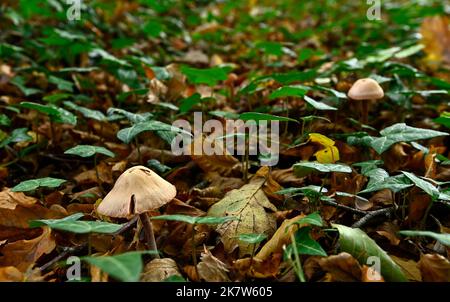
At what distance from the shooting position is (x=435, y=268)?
1397 millimetres

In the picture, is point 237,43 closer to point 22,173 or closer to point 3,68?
point 3,68

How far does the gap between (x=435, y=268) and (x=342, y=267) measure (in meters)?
0.29

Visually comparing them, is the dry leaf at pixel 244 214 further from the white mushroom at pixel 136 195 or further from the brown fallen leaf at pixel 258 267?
the white mushroom at pixel 136 195

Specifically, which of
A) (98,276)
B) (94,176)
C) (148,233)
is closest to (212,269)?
(148,233)

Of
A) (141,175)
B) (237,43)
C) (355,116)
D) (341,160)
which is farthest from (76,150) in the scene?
(237,43)

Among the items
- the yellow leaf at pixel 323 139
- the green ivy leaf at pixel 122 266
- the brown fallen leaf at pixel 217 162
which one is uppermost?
the yellow leaf at pixel 323 139

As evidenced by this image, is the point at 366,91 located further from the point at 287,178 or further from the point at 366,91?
the point at 287,178

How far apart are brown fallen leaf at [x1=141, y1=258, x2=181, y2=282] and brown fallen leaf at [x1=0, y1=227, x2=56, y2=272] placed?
1.32 ft

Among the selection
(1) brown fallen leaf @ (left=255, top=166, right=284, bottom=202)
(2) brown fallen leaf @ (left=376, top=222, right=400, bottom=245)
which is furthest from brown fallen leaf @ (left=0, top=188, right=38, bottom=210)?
(2) brown fallen leaf @ (left=376, top=222, right=400, bottom=245)

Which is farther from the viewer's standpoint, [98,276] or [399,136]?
[399,136]

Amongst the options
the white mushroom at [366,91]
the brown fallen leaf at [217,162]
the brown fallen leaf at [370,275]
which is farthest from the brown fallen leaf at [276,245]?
the white mushroom at [366,91]

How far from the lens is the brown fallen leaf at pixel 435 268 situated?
1383 mm

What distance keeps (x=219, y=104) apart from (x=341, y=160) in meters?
1.07

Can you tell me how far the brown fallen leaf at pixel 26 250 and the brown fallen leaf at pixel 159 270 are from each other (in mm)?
401
